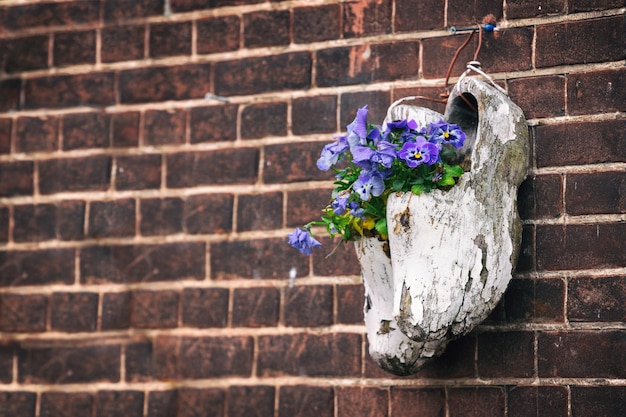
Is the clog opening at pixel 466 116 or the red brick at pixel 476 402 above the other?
the clog opening at pixel 466 116

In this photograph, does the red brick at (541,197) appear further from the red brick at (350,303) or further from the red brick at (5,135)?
the red brick at (5,135)

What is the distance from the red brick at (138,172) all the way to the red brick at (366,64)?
1.58 feet

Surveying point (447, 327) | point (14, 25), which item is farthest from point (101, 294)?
point (447, 327)

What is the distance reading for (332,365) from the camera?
233cm

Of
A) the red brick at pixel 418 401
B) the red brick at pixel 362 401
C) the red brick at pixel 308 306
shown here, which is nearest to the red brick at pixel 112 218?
the red brick at pixel 308 306

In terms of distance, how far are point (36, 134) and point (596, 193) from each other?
1470mm

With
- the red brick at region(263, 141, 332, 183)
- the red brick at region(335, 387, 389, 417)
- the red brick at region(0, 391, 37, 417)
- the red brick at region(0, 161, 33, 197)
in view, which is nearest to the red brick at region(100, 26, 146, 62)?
the red brick at region(0, 161, 33, 197)

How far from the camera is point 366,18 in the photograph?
7.91ft

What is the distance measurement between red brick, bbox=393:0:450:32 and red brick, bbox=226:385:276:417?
936mm

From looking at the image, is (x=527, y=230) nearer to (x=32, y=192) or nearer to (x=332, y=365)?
(x=332, y=365)

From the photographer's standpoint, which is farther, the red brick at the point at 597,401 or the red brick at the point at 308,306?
the red brick at the point at 308,306

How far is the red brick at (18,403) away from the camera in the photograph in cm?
253

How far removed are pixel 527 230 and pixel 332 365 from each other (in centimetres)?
56

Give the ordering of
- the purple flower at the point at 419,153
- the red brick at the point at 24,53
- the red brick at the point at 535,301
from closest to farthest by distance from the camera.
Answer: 1. the purple flower at the point at 419,153
2. the red brick at the point at 535,301
3. the red brick at the point at 24,53
